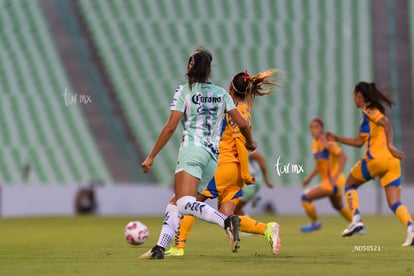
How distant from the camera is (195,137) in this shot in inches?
330

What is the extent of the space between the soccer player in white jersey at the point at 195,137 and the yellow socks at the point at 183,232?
741mm

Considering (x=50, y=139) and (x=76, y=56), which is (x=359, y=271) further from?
(x=76, y=56)

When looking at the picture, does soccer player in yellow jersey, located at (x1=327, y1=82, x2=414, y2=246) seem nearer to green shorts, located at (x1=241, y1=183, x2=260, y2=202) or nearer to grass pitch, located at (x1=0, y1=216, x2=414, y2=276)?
grass pitch, located at (x1=0, y1=216, x2=414, y2=276)

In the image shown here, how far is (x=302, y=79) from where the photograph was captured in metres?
28.9

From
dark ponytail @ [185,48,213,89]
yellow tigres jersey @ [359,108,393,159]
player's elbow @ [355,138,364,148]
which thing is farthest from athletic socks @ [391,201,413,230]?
dark ponytail @ [185,48,213,89]

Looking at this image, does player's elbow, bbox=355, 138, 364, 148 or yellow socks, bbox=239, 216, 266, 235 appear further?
player's elbow, bbox=355, 138, 364, 148

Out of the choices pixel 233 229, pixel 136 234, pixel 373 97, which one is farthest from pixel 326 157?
pixel 233 229

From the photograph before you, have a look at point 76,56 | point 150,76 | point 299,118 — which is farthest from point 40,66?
point 299,118

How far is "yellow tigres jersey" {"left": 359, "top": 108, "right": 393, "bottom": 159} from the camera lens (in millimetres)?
11680

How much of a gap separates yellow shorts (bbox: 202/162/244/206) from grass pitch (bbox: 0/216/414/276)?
578 mm

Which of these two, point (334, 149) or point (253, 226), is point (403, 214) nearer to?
point (253, 226)

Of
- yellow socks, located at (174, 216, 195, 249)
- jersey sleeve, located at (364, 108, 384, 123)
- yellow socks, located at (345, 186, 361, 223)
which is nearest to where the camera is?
yellow socks, located at (174, 216, 195, 249)

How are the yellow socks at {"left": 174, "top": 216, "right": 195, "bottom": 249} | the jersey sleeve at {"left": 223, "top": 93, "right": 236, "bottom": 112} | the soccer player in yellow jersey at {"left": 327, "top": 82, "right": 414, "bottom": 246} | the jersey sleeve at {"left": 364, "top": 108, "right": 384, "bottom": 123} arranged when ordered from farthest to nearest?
the jersey sleeve at {"left": 364, "top": 108, "right": 384, "bottom": 123}
the soccer player in yellow jersey at {"left": 327, "top": 82, "right": 414, "bottom": 246}
the yellow socks at {"left": 174, "top": 216, "right": 195, "bottom": 249}
the jersey sleeve at {"left": 223, "top": 93, "right": 236, "bottom": 112}

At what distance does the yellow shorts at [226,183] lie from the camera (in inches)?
378
